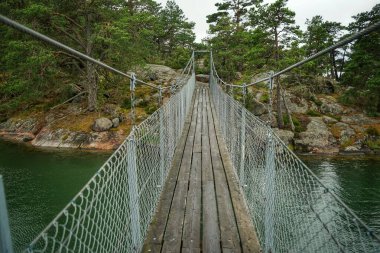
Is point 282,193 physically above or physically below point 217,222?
above

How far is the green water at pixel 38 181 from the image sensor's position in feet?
22.2

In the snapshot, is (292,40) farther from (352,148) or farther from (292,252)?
(292,252)

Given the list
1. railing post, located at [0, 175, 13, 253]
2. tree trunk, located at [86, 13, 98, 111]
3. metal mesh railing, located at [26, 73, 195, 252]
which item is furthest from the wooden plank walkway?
tree trunk, located at [86, 13, 98, 111]

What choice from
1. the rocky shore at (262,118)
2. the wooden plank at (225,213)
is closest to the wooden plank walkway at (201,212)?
the wooden plank at (225,213)

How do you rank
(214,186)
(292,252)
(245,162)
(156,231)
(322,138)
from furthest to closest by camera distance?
(322,138) → (214,186) → (245,162) → (156,231) → (292,252)

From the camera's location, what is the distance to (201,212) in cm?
324

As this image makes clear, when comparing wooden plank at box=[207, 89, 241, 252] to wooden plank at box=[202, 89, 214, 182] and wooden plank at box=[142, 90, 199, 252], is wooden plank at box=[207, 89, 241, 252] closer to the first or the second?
wooden plank at box=[202, 89, 214, 182]

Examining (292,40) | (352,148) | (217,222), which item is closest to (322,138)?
(352,148)

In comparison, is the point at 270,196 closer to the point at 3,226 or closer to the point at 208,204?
the point at 208,204

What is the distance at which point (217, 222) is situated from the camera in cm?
299

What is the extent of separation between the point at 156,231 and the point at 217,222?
0.64 metres

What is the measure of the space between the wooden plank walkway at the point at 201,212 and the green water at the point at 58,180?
3.82m

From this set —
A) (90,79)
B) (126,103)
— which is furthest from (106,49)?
(126,103)

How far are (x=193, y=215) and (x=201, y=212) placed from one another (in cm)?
12
